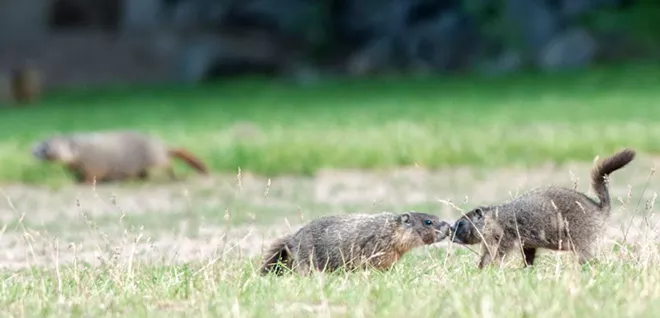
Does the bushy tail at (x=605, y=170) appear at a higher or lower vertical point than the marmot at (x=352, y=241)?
higher

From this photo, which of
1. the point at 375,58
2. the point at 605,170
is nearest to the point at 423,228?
the point at 605,170

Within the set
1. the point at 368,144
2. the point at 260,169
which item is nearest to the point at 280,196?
the point at 260,169

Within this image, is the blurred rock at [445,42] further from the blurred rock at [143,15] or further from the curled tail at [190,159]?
the curled tail at [190,159]

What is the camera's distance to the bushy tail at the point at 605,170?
771 cm

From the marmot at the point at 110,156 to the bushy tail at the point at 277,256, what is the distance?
7.89 metres

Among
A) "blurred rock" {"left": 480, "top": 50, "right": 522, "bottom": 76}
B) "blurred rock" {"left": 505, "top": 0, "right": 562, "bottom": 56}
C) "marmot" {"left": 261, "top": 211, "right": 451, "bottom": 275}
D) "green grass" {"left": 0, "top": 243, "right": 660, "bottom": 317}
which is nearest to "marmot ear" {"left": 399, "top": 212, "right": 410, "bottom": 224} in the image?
"marmot" {"left": 261, "top": 211, "right": 451, "bottom": 275}

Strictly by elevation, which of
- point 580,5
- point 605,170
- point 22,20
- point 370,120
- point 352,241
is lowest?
point 22,20

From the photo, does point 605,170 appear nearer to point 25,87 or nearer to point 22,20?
point 25,87

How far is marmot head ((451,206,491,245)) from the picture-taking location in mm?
7926

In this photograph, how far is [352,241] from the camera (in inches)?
309

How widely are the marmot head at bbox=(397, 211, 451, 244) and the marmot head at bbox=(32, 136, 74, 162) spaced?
8710 mm

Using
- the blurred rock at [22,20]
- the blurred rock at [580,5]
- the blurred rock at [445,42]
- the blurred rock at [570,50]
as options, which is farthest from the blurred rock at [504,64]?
the blurred rock at [22,20]

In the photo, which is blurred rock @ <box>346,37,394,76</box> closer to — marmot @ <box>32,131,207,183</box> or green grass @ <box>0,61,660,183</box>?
green grass @ <box>0,61,660,183</box>

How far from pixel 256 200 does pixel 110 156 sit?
337cm
